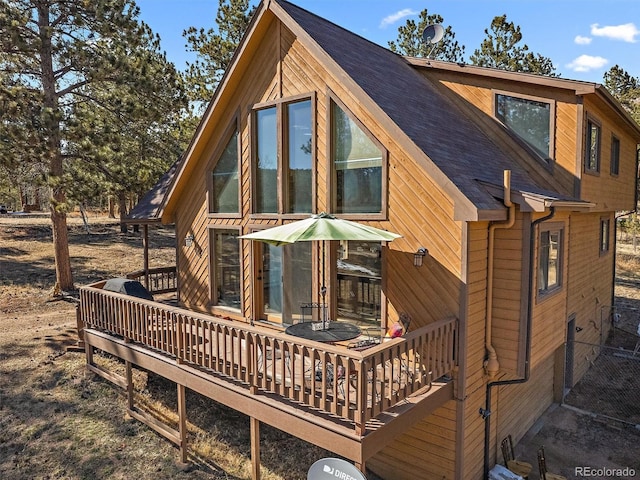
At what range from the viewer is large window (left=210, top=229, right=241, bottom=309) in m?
9.92

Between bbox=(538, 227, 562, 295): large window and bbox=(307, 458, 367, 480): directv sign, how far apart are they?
5060 mm

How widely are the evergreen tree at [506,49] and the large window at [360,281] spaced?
20613 millimetres

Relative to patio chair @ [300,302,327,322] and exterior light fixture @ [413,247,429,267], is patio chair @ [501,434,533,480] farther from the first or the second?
patio chair @ [300,302,327,322]

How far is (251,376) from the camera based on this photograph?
21.3 feet

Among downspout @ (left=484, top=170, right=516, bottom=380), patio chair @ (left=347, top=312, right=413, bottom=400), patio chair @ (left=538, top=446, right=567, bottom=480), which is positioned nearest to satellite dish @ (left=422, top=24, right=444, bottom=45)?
downspout @ (left=484, top=170, right=516, bottom=380)

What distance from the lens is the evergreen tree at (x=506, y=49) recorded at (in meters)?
23.4

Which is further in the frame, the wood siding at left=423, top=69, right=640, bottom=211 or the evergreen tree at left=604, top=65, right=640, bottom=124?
the evergreen tree at left=604, top=65, right=640, bottom=124

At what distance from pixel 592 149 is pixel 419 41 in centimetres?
1763

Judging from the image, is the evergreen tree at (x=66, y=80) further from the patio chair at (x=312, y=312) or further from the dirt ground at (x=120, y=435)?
the patio chair at (x=312, y=312)

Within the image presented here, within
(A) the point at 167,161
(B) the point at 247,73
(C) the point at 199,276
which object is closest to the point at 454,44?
(A) the point at 167,161

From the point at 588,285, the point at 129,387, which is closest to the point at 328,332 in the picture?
the point at 129,387

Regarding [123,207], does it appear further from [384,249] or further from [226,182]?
[384,249]

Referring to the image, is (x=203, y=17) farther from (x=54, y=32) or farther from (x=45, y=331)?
(x=45, y=331)

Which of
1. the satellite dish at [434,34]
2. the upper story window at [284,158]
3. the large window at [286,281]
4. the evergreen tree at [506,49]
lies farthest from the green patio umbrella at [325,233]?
→ the evergreen tree at [506,49]
